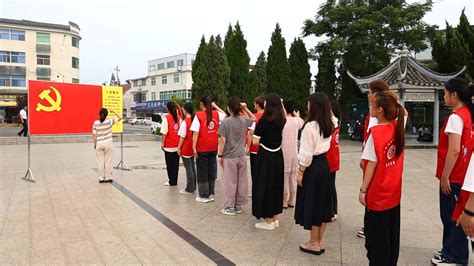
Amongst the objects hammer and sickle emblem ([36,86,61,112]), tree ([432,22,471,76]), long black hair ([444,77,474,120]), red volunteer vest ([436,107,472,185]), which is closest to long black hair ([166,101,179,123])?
hammer and sickle emblem ([36,86,61,112])

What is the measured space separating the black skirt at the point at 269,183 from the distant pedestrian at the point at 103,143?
403 cm

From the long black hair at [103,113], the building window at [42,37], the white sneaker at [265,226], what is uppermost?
the building window at [42,37]

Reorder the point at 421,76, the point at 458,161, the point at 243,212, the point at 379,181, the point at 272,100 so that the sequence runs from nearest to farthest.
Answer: the point at 379,181 → the point at 458,161 → the point at 272,100 → the point at 243,212 → the point at 421,76

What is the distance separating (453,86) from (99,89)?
7549 millimetres

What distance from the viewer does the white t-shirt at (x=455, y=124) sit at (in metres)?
2.98

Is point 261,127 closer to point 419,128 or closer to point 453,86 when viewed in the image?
point 453,86

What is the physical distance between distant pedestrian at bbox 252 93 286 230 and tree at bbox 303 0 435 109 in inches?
603

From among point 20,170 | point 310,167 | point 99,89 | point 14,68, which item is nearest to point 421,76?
point 99,89

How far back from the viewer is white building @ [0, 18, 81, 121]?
134ft

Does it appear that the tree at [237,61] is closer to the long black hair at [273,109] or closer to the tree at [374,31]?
the tree at [374,31]

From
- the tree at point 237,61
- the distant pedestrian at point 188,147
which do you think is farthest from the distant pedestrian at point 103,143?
the tree at point 237,61

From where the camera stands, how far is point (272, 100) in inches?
165

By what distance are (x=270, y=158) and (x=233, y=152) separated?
81 centimetres

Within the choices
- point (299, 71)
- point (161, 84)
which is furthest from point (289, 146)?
point (161, 84)
